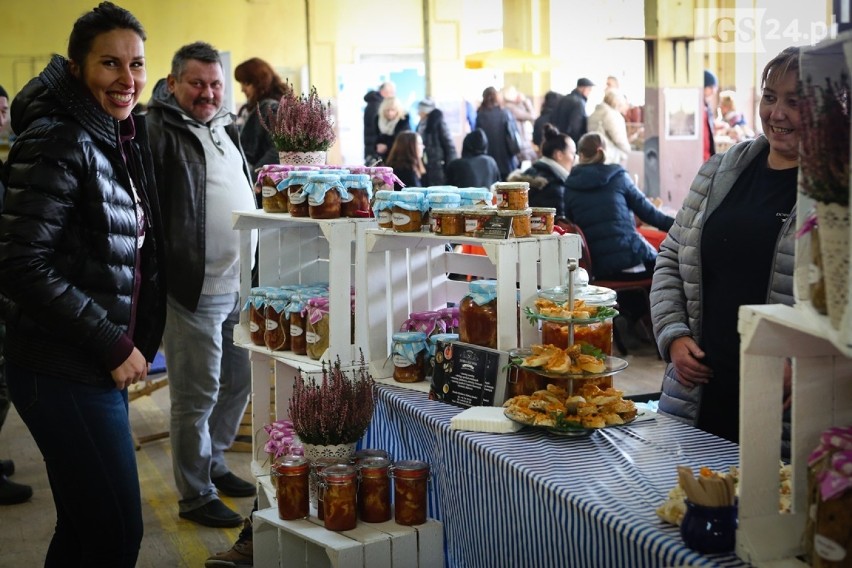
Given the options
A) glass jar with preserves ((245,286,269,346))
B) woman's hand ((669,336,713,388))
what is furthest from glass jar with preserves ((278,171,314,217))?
woman's hand ((669,336,713,388))

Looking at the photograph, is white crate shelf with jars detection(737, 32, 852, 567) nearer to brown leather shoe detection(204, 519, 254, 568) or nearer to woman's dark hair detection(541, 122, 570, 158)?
brown leather shoe detection(204, 519, 254, 568)

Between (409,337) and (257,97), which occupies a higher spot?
(257,97)

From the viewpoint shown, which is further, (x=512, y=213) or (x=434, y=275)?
(x=434, y=275)

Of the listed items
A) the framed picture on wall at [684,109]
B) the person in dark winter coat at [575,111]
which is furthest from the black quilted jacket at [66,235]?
the person in dark winter coat at [575,111]

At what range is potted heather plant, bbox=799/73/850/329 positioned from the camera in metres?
1.43

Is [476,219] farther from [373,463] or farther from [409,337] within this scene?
[373,463]

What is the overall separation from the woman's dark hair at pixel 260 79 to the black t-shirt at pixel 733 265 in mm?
2972

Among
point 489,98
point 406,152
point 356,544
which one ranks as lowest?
point 356,544

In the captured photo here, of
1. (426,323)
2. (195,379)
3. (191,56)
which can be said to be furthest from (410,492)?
(191,56)

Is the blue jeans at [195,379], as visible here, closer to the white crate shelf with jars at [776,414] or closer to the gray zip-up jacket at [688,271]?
the gray zip-up jacket at [688,271]

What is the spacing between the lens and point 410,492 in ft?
8.68

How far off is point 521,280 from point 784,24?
7.09 metres

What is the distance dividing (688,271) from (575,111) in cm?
815

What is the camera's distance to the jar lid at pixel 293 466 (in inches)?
107
